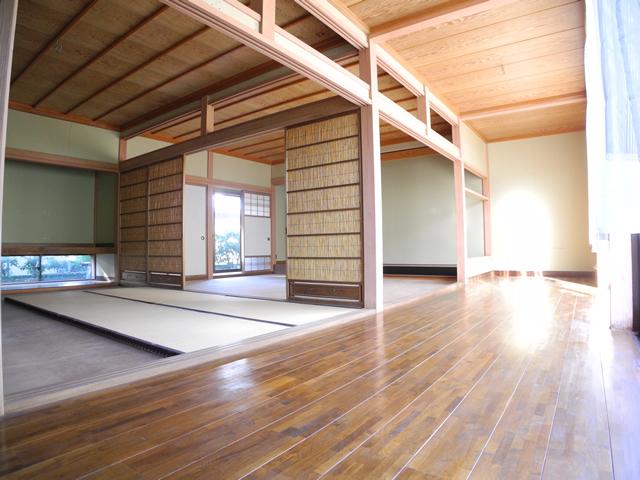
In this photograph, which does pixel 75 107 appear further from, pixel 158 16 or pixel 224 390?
pixel 224 390

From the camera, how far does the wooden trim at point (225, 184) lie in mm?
7277

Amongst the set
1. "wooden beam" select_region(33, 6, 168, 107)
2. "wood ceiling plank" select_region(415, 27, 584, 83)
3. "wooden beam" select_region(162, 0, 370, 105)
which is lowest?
"wooden beam" select_region(162, 0, 370, 105)

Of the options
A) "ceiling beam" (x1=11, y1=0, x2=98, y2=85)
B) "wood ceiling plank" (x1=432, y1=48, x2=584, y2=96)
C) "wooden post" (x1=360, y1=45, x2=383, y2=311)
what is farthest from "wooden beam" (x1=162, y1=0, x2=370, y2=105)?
"wood ceiling plank" (x1=432, y1=48, x2=584, y2=96)

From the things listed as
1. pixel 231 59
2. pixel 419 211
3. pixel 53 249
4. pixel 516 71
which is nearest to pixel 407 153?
pixel 419 211

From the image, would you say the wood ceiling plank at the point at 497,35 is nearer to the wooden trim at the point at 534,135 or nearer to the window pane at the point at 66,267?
the wooden trim at the point at 534,135

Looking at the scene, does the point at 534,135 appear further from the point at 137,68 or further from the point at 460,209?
the point at 137,68

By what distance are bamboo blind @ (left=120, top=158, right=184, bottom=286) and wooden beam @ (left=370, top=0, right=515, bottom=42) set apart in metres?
3.44

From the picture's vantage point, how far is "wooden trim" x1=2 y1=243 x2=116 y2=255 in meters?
5.36

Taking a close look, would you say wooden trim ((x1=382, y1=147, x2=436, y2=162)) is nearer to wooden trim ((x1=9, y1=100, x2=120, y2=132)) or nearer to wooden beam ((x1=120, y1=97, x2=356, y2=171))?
wooden beam ((x1=120, y1=97, x2=356, y2=171))

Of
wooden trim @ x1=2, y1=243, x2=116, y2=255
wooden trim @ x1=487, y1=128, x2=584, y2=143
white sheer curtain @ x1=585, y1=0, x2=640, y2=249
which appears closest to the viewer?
white sheer curtain @ x1=585, y1=0, x2=640, y2=249

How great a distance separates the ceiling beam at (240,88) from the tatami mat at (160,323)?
2639 millimetres

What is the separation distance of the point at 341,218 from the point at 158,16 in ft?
8.04

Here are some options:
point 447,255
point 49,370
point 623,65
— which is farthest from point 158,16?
point 447,255

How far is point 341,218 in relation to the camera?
12.1ft
